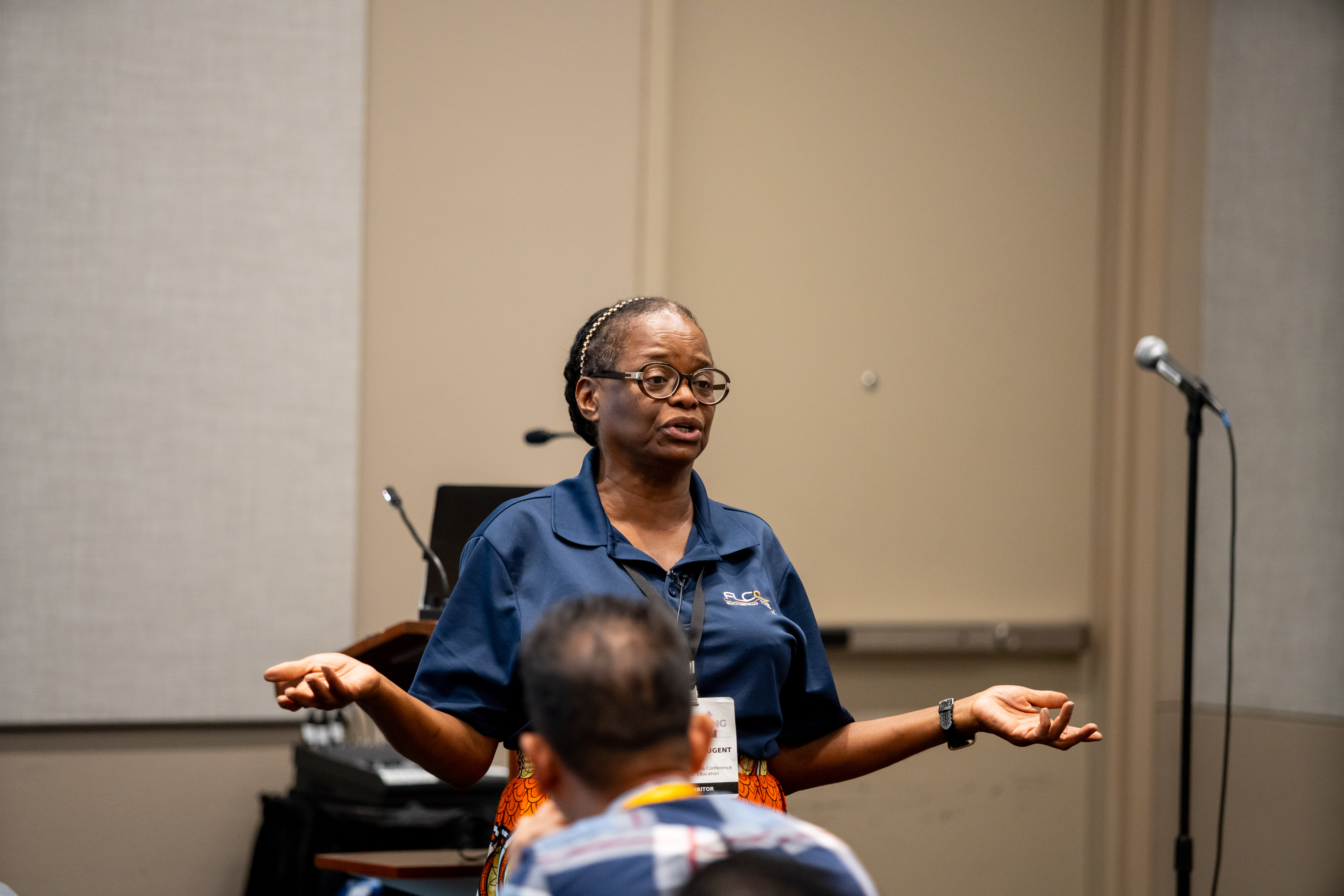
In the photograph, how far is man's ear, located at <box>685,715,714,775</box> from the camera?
106 cm

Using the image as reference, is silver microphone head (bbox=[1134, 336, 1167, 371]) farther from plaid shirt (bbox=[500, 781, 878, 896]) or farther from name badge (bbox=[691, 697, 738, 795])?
plaid shirt (bbox=[500, 781, 878, 896])

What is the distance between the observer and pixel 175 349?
10.9ft

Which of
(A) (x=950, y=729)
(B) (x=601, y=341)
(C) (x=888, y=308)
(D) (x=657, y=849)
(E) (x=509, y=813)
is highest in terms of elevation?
(C) (x=888, y=308)

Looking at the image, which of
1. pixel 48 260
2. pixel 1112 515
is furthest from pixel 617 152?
pixel 1112 515

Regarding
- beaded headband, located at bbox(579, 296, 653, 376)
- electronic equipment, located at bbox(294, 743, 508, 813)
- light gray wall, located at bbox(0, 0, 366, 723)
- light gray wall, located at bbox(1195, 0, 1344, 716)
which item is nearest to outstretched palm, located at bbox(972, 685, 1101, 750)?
beaded headband, located at bbox(579, 296, 653, 376)

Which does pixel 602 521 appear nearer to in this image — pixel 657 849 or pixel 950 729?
pixel 950 729

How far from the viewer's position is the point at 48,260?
3246mm

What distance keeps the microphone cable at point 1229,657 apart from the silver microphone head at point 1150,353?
0.66 feet

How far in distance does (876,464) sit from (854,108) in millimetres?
1190

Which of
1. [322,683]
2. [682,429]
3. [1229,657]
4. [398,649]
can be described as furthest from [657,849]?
[1229,657]

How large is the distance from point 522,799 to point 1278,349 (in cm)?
334

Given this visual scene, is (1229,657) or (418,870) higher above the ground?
(1229,657)

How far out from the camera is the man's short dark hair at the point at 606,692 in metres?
1.03

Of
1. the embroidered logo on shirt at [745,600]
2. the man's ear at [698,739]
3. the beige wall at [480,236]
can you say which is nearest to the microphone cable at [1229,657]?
the embroidered logo on shirt at [745,600]
